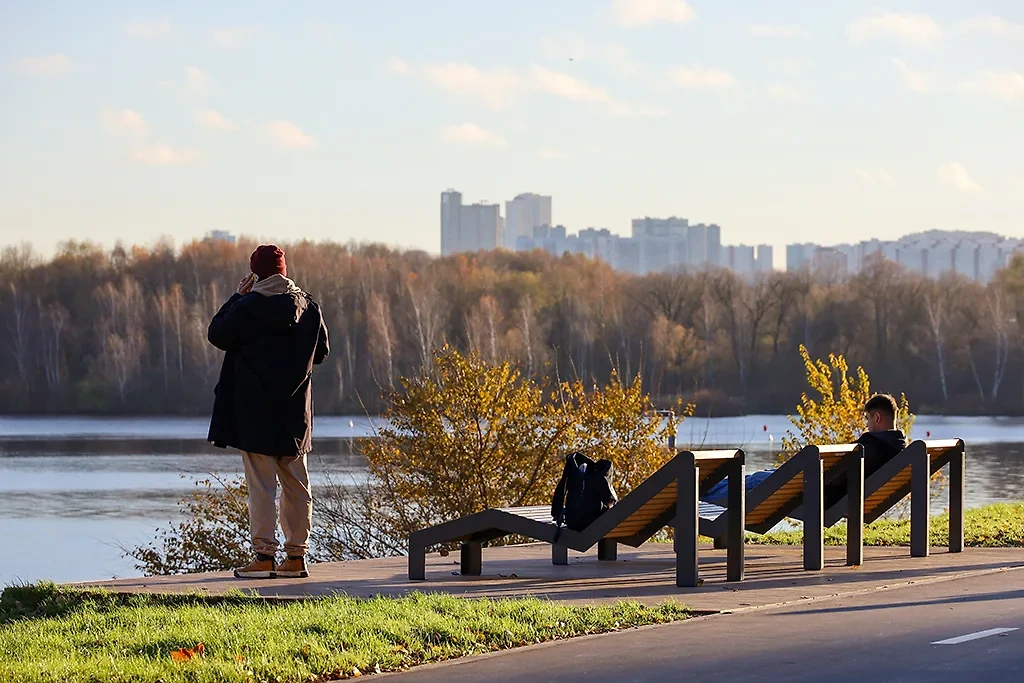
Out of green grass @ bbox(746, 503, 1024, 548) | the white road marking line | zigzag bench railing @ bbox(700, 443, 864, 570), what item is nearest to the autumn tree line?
green grass @ bbox(746, 503, 1024, 548)

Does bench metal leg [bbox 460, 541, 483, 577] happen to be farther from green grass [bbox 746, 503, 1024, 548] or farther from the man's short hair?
green grass [bbox 746, 503, 1024, 548]

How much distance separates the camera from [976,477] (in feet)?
118

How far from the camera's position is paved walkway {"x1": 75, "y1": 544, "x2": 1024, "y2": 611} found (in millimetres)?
9406

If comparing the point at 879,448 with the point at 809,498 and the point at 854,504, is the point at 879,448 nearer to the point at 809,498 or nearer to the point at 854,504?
the point at 854,504

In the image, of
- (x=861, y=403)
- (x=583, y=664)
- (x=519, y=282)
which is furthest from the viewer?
(x=519, y=282)

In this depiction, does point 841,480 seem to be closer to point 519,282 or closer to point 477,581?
point 477,581

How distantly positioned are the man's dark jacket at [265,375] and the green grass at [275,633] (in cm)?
132

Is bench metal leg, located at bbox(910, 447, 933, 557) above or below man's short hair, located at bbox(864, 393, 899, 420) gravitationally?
below

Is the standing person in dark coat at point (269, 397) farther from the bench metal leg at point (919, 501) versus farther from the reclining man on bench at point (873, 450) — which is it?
the bench metal leg at point (919, 501)

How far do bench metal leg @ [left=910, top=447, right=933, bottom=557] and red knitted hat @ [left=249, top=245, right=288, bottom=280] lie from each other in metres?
4.51

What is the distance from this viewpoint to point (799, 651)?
23.8 ft

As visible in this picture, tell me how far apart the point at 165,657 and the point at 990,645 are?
11.7 feet

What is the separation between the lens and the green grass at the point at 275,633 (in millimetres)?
6773

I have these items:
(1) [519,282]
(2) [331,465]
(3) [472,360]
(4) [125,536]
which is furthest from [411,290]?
(3) [472,360]
